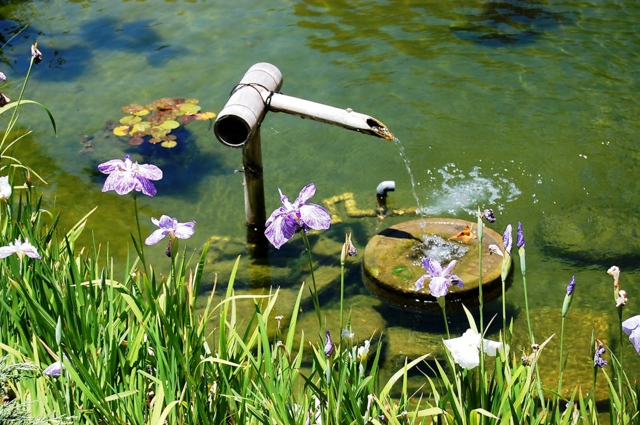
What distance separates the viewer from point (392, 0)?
9.16 meters

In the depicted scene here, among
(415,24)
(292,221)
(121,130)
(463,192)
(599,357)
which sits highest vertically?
(292,221)

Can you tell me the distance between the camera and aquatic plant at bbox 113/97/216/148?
6.84 m

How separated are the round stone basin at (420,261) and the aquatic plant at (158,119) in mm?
2667

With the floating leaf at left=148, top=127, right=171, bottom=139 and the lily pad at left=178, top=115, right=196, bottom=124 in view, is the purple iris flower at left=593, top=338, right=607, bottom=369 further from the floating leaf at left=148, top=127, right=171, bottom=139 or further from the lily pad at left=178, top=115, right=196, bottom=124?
the lily pad at left=178, top=115, right=196, bottom=124

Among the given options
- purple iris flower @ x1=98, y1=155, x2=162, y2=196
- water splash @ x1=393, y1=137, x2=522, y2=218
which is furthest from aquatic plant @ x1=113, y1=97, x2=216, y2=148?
purple iris flower @ x1=98, y1=155, x2=162, y2=196

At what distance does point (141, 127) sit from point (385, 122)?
2.37m

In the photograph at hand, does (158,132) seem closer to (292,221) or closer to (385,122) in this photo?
(385,122)

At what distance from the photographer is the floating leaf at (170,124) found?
22.6 feet

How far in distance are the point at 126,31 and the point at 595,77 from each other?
5596mm

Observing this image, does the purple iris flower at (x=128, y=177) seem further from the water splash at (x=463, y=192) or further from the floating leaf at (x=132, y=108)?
the floating leaf at (x=132, y=108)

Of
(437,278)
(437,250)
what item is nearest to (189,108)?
(437,250)

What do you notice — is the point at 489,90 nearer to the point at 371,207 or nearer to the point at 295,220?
the point at 371,207

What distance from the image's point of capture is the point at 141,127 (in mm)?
6914

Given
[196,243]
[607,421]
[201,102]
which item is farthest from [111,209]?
[607,421]
